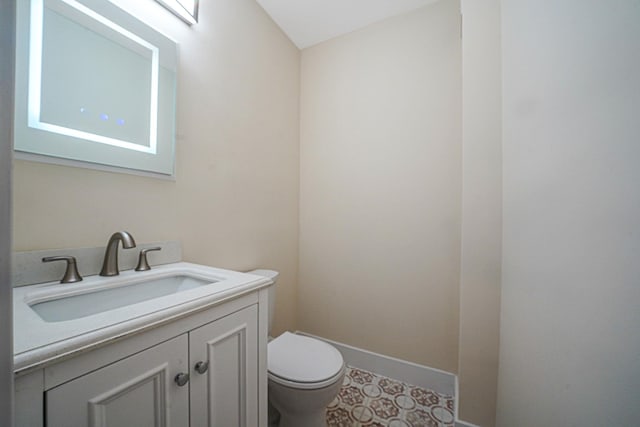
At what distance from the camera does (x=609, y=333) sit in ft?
1.70

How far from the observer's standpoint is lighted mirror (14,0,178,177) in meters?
0.73

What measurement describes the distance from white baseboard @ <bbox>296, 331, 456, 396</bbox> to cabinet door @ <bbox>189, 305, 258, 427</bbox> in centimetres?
111

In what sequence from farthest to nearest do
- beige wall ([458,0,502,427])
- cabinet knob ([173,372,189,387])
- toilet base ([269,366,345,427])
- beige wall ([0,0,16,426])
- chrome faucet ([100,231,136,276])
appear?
beige wall ([458,0,502,427])
toilet base ([269,366,345,427])
chrome faucet ([100,231,136,276])
cabinet knob ([173,372,189,387])
beige wall ([0,0,16,426])

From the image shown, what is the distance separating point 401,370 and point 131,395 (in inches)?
63.7

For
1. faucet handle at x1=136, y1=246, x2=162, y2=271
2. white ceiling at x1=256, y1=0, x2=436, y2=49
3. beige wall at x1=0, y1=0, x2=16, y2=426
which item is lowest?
faucet handle at x1=136, y1=246, x2=162, y2=271

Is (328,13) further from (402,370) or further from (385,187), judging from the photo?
(402,370)

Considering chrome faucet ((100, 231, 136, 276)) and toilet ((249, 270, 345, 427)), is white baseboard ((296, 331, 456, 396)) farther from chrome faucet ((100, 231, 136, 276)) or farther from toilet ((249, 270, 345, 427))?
chrome faucet ((100, 231, 136, 276))

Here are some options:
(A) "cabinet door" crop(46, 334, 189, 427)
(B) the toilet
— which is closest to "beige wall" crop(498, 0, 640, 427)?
(B) the toilet

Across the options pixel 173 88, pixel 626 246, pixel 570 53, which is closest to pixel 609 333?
Answer: pixel 626 246

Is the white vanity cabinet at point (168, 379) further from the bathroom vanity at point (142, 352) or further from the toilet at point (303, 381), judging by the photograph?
the toilet at point (303, 381)

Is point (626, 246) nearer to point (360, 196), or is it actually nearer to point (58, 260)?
point (360, 196)

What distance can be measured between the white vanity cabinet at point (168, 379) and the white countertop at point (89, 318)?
1.0 inches

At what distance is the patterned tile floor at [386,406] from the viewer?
1.29 metres

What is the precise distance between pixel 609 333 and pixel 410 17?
193 centimetres
